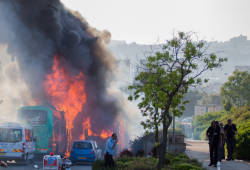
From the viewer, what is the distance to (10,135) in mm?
24406

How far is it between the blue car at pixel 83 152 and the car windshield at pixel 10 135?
389cm

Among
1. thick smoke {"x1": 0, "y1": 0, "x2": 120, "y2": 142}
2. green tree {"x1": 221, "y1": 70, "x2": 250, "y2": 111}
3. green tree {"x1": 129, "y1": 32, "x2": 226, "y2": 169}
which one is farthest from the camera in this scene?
green tree {"x1": 221, "y1": 70, "x2": 250, "y2": 111}

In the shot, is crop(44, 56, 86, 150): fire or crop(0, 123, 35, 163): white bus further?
crop(44, 56, 86, 150): fire

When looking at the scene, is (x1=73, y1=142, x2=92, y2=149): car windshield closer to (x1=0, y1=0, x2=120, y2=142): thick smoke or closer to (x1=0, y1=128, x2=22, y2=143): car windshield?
(x1=0, y1=128, x2=22, y2=143): car windshield

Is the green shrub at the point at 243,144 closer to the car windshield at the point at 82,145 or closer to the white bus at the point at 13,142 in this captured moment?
the car windshield at the point at 82,145

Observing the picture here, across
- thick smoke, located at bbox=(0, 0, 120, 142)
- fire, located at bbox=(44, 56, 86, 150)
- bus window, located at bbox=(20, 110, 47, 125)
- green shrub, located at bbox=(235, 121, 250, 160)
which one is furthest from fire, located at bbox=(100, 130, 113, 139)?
green shrub, located at bbox=(235, 121, 250, 160)

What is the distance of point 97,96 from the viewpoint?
4741cm

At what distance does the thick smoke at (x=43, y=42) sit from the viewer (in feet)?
136

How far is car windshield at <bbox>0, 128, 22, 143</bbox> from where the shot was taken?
24359mm

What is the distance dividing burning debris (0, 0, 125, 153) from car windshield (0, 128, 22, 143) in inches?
544

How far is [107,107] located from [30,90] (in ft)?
29.9

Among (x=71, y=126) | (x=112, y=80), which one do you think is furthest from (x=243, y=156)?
(x=112, y=80)

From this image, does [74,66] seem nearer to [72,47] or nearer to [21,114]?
[72,47]

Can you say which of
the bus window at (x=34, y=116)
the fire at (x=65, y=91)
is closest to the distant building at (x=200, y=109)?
the fire at (x=65, y=91)
